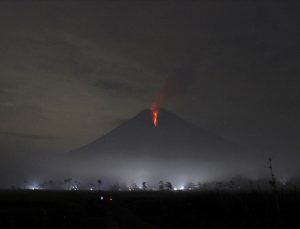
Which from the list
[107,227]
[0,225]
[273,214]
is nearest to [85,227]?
[107,227]

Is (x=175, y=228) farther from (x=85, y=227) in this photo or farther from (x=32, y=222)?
(x=32, y=222)

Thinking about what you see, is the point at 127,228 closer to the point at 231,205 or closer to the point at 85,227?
the point at 85,227

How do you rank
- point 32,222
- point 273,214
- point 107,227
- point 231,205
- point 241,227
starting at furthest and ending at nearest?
point 231,205
point 32,222
point 273,214
point 107,227
point 241,227

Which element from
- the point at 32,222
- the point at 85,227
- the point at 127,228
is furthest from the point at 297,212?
the point at 32,222

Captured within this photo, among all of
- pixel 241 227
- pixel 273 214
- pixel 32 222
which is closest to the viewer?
pixel 241 227

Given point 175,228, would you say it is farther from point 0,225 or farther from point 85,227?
point 0,225

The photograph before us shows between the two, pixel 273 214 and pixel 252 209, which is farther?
pixel 252 209

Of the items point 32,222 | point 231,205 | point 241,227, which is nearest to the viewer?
point 241,227

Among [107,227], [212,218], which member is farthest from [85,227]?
[212,218]

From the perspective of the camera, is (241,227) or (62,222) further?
(62,222)
